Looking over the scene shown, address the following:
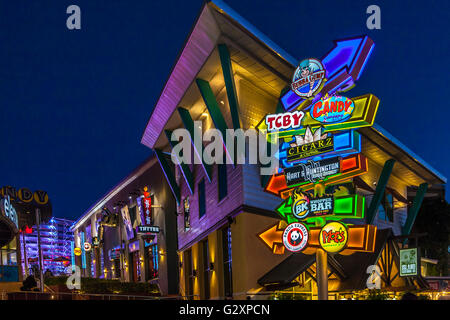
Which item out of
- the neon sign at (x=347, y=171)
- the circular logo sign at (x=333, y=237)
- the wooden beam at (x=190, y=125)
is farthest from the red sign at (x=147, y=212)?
the circular logo sign at (x=333, y=237)

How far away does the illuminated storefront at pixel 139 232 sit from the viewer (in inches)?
1737

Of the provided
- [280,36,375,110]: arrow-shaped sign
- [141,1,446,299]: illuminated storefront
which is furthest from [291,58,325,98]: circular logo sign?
[280,36,375,110]: arrow-shaped sign

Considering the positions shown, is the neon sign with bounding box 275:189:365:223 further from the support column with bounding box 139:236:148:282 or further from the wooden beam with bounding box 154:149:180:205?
the support column with bounding box 139:236:148:282

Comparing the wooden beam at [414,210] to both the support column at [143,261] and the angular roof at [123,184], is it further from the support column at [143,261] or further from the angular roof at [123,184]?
the support column at [143,261]

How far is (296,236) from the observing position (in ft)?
58.6

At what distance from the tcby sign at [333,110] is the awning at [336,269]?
7681 mm

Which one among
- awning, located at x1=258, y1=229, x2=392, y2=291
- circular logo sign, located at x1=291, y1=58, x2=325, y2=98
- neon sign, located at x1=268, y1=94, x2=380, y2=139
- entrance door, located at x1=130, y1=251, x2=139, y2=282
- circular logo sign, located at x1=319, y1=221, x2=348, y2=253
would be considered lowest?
entrance door, located at x1=130, y1=251, x2=139, y2=282

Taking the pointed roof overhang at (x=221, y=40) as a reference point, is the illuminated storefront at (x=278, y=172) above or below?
below

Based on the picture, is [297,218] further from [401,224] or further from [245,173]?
[401,224]

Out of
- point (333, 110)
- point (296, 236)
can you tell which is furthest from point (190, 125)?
point (296, 236)

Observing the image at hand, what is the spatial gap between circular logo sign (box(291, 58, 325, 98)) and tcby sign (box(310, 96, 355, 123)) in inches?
35.3

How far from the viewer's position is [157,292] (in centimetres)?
4172

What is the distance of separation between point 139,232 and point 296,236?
26.9 meters

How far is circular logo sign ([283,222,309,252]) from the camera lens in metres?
17.6
